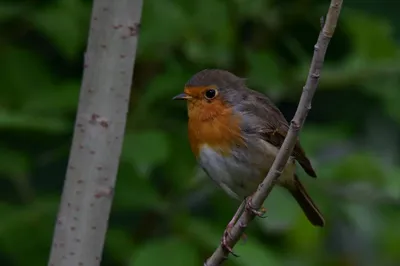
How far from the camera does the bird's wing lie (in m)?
3.14

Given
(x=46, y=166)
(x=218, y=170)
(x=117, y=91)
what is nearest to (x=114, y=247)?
(x=46, y=166)

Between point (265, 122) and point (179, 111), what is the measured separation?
65 cm

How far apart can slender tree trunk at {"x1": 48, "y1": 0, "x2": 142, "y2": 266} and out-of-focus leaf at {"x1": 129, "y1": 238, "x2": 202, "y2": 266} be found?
24.6 inches

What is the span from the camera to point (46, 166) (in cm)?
386

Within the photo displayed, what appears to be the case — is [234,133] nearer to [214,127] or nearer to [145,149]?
[214,127]

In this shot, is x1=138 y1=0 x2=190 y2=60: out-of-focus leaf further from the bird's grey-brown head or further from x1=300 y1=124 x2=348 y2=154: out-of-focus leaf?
x1=300 y1=124 x2=348 y2=154: out-of-focus leaf

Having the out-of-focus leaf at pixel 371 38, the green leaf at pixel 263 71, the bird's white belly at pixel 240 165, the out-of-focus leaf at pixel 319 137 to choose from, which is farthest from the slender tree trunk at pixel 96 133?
the out-of-focus leaf at pixel 371 38

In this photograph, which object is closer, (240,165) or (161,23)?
(240,165)

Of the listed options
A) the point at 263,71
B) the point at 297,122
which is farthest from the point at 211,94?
the point at 297,122

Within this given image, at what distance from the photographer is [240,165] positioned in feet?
10.2

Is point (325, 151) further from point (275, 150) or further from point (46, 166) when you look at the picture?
point (46, 166)

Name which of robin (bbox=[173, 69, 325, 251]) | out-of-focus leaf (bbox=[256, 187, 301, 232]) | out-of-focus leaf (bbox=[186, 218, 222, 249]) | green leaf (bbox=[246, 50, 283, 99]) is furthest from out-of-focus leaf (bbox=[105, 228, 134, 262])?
green leaf (bbox=[246, 50, 283, 99])

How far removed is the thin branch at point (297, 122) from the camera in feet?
7.00

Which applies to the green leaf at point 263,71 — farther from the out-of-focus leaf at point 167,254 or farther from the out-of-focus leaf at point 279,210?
the out-of-focus leaf at point 167,254
